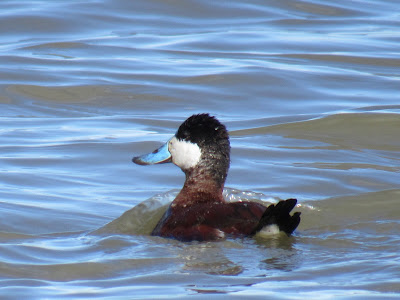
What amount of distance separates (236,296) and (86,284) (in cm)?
91

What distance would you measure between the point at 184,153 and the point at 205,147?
8.9 inches

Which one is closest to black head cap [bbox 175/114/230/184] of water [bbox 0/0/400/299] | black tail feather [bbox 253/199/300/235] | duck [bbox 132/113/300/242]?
duck [bbox 132/113/300/242]

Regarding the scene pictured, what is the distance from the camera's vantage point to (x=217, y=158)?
6777 millimetres

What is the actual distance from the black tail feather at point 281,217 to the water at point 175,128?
12 centimetres

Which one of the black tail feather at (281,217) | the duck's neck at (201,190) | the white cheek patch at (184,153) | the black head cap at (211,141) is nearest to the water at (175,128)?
the black tail feather at (281,217)

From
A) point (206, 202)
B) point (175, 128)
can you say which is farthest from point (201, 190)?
point (175, 128)

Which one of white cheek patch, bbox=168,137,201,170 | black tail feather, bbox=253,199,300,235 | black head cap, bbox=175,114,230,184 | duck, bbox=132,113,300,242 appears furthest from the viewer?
white cheek patch, bbox=168,137,201,170

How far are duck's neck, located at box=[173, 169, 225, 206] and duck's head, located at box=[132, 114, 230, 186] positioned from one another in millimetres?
15

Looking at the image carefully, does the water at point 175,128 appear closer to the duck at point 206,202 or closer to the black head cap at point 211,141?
the duck at point 206,202

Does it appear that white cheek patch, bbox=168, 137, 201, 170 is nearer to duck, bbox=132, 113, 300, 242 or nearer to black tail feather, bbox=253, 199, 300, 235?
duck, bbox=132, 113, 300, 242

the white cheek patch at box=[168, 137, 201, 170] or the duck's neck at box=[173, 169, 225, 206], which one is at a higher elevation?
the white cheek patch at box=[168, 137, 201, 170]

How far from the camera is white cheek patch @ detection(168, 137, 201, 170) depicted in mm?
6840

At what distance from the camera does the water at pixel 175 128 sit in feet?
18.1

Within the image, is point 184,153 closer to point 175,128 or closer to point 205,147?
point 205,147
